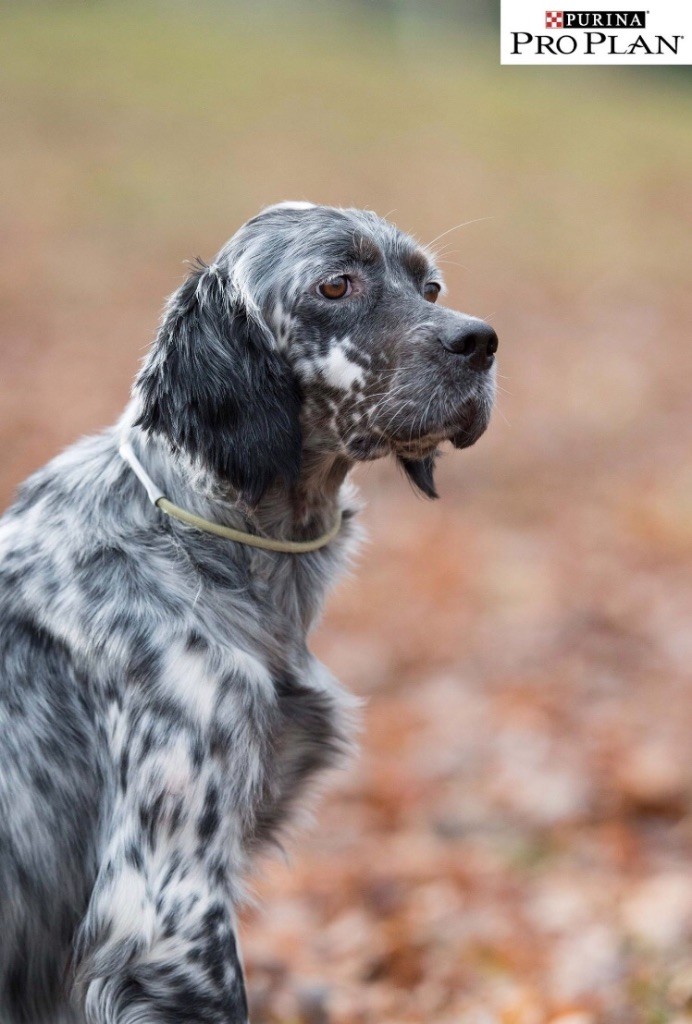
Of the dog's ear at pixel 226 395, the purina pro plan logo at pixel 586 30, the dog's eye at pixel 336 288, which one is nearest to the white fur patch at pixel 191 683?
the dog's ear at pixel 226 395

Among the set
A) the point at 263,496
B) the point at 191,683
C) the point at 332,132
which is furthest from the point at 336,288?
the point at 332,132

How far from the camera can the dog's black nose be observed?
325 centimetres

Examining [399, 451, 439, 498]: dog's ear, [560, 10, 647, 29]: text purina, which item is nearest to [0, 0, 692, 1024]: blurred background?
[399, 451, 439, 498]: dog's ear

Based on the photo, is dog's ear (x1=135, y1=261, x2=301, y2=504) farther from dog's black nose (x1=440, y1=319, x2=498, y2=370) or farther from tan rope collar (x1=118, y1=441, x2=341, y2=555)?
dog's black nose (x1=440, y1=319, x2=498, y2=370)

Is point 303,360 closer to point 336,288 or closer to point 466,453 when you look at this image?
point 336,288

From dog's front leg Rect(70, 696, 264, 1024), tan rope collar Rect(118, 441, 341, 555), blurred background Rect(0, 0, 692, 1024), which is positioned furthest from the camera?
blurred background Rect(0, 0, 692, 1024)

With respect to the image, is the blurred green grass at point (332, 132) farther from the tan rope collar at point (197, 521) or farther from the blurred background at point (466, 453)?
the tan rope collar at point (197, 521)

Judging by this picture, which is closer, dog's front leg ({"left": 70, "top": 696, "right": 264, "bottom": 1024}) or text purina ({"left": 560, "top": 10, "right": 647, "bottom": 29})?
dog's front leg ({"left": 70, "top": 696, "right": 264, "bottom": 1024})

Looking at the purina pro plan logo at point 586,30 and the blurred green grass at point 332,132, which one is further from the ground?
the purina pro plan logo at point 586,30

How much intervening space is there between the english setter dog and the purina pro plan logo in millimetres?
3584

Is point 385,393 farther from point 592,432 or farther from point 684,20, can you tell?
point 592,432

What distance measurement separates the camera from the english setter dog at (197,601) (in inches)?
113

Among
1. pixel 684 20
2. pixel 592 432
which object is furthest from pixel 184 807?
pixel 592 432

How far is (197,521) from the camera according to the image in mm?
3107
